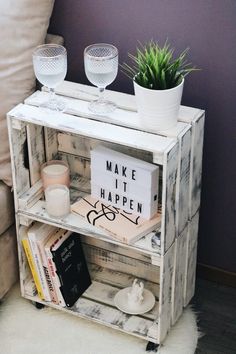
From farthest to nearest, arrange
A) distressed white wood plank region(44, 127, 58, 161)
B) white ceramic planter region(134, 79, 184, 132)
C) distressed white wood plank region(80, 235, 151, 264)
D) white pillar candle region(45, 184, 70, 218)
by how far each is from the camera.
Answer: distressed white wood plank region(80, 235, 151, 264), distressed white wood plank region(44, 127, 58, 161), white pillar candle region(45, 184, 70, 218), white ceramic planter region(134, 79, 184, 132)

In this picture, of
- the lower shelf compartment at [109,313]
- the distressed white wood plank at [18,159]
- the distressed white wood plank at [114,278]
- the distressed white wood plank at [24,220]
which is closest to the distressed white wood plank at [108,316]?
the lower shelf compartment at [109,313]

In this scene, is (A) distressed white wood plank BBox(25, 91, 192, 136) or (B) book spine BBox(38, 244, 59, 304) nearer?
(A) distressed white wood plank BBox(25, 91, 192, 136)

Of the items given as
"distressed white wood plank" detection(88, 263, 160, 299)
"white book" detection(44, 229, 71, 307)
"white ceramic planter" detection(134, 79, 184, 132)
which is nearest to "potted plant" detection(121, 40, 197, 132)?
"white ceramic planter" detection(134, 79, 184, 132)

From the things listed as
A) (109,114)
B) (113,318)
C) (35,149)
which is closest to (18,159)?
(35,149)

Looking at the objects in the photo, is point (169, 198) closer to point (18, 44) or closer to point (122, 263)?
point (122, 263)

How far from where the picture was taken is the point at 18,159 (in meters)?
2.04

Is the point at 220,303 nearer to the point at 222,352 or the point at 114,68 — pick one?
the point at 222,352

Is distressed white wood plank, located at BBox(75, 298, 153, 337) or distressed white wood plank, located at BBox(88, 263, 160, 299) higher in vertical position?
distressed white wood plank, located at BBox(88, 263, 160, 299)

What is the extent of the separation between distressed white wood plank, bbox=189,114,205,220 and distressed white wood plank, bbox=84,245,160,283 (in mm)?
277

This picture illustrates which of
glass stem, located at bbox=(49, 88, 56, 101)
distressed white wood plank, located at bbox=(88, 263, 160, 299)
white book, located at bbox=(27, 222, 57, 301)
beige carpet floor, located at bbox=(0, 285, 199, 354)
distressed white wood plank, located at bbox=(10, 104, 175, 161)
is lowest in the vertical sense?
beige carpet floor, located at bbox=(0, 285, 199, 354)

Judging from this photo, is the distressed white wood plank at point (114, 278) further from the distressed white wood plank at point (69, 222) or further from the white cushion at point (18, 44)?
the white cushion at point (18, 44)

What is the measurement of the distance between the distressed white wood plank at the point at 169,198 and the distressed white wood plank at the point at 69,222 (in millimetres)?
109

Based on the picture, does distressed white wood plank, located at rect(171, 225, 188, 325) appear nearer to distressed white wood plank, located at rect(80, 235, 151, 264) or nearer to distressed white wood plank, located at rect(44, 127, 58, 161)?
distressed white wood plank, located at rect(80, 235, 151, 264)

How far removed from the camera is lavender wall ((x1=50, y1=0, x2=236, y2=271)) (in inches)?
76.5
